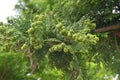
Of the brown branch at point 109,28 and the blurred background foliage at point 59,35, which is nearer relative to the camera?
the blurred background foliage at point 59,35

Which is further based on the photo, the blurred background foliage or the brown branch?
the brown branch

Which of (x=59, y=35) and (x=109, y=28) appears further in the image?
(x=109, y=28)

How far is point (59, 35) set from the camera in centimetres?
674

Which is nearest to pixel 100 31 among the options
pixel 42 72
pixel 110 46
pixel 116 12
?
pixel 116 12

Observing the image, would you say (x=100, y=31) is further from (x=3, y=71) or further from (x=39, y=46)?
(x=3, y=71)

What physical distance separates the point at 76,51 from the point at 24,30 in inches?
44.9

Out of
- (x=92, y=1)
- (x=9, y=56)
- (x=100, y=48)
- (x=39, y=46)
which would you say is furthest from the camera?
(x=100, y=48)

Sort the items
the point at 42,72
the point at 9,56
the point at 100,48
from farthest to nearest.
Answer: the point at 100,48 → the point at 42,72 → the point at 9,56

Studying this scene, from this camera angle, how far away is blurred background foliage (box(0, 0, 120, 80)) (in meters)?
6.43

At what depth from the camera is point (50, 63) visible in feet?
25.1

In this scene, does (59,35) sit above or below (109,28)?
above

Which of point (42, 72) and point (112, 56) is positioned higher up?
point (42, 72)

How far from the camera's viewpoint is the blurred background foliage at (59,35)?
6426mm

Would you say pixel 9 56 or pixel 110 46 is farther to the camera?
pixel 110 46
